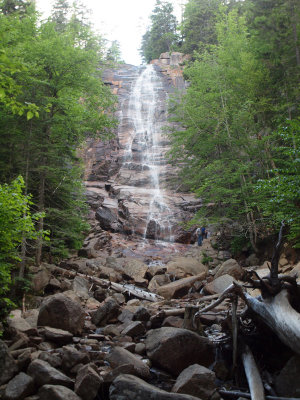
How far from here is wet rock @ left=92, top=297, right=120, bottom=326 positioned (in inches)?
319

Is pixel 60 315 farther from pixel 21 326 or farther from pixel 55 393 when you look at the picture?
pixel 55 393

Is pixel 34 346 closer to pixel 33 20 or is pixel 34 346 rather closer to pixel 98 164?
pixel 33 20

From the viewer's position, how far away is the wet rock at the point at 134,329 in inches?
288

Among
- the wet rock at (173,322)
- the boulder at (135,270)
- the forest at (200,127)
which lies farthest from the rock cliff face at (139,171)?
the wet rock at (173,322)

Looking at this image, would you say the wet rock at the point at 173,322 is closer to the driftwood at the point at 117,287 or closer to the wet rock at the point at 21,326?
the wet rock at the point at 21,326

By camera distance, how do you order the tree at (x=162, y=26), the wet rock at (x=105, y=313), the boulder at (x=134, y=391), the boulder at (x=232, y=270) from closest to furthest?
1. the boulder at (x=134, y=391)
2. the wet rock at (x=105, y=313)
3. the boulder at (x=232, y=270)
4. the tree at (x=162, y=26)

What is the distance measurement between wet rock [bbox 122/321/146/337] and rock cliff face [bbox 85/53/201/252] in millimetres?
15248

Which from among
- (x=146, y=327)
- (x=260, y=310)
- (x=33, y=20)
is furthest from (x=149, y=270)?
(x=33, y=20)

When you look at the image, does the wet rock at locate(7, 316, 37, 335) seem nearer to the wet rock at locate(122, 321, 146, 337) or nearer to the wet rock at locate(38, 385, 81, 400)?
the wet rock at locate(38, 385, 81, 400)

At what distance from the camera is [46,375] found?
484 centimetres

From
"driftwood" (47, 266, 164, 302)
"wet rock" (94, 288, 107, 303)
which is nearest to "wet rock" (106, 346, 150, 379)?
"wet rock" (94, 288, 107, 303)

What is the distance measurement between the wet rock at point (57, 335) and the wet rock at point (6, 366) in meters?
1.36

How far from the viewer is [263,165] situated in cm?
1525

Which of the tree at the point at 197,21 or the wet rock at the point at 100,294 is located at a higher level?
the tree at the point at 197,21
